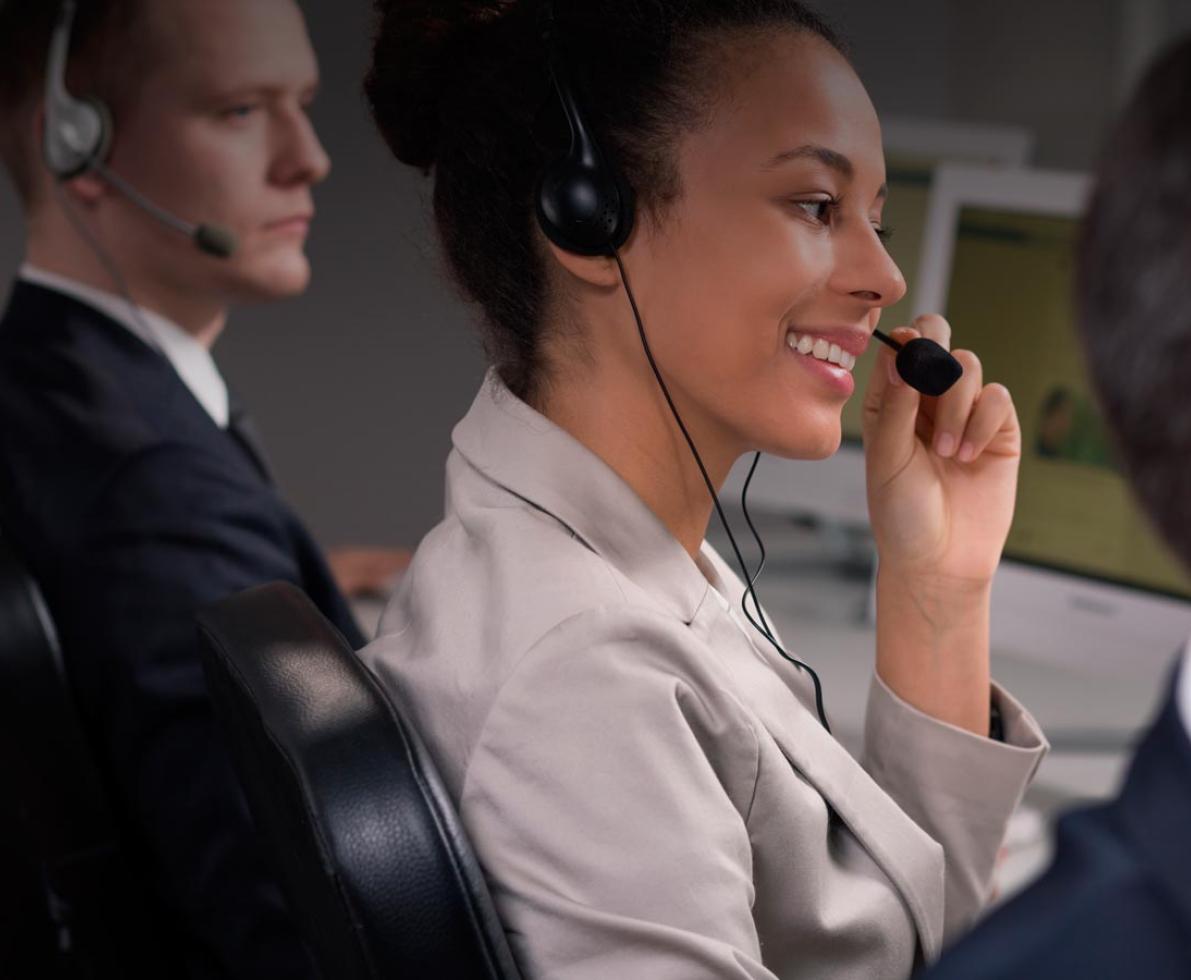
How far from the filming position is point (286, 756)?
663mm

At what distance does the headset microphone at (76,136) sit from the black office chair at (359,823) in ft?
2.37

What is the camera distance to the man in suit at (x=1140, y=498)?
0.34m

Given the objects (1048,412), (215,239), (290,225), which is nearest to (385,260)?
(290,225)

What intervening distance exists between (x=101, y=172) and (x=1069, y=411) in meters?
0.98

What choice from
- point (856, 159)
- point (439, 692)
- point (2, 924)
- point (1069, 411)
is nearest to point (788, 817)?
point (439, 692)

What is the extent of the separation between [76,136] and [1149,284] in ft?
3.98

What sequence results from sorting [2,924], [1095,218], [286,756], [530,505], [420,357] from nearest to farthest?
1. [1095,218]
2. [286,756]
3. [530,505]
4. [2,924]
5. [420,357]

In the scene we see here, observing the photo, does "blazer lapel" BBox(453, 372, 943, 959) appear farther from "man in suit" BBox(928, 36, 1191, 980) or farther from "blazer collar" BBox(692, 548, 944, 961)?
"man in suit" BBox(928, 36, 1191, 980)

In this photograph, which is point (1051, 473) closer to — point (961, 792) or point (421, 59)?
point (961, 792)

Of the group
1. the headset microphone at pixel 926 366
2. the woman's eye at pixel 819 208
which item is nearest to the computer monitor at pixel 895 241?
the headset microphone at pixel 926 366

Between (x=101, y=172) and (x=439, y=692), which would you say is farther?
(x=101, y=172)

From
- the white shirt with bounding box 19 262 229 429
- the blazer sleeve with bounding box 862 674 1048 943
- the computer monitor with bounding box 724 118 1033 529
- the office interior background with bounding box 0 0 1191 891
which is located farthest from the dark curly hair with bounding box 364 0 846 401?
the office interior background with bounding box 0 0 1191 891

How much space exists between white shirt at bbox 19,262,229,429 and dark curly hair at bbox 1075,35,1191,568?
1.09 m

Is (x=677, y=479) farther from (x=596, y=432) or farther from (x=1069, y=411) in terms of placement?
(x=1069, y=411)
